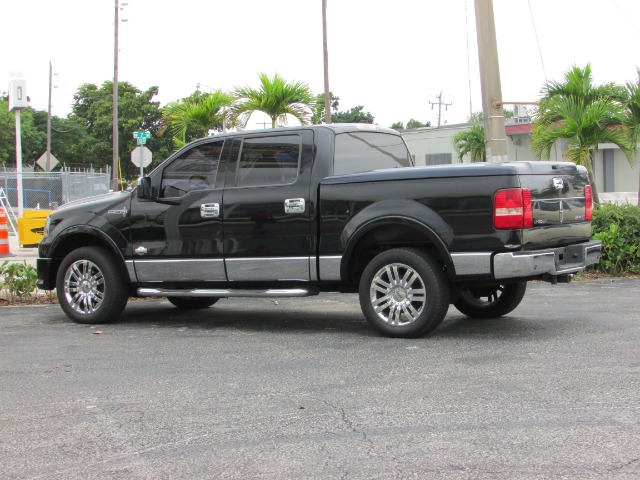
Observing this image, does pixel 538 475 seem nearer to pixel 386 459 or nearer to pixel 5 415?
pixel 386 459

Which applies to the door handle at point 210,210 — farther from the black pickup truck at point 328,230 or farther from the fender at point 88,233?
the fender at point 88,233

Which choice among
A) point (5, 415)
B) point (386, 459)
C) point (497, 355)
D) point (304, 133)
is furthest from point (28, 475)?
point (304, 133)

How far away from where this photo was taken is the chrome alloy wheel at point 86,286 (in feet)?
29.2

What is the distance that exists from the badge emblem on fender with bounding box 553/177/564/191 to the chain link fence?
19.0 metres

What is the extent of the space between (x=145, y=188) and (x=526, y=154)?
2339 cm

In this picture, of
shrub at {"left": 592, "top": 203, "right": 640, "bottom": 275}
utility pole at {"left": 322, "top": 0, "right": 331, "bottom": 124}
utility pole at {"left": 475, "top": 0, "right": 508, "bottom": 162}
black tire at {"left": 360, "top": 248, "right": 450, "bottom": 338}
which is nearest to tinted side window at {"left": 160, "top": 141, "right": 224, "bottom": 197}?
black tire at {"left": 360, "top": 248, "right": 450, "bottom": 338}

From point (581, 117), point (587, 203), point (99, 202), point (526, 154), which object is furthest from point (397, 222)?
point (526, 154)

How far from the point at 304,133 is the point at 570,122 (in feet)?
24.8

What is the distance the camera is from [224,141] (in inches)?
334

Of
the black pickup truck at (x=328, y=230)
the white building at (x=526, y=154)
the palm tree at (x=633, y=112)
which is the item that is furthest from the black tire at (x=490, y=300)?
the white building at (x=526, y=154)

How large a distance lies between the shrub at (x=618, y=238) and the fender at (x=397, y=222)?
5.51 meters

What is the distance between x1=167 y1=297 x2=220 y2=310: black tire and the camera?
10.1 meters

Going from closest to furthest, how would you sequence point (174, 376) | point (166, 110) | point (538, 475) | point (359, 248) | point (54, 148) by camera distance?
point (538, 475)
point (174, 376)
point (359, 248)
point (166, 110)
point (54, 148)

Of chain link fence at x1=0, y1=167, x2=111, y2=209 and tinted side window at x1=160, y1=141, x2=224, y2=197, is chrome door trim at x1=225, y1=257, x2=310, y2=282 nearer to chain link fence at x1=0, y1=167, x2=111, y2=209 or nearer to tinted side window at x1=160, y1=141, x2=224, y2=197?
tinted side window at x1=160, y1=141, x2=224, y2=197
